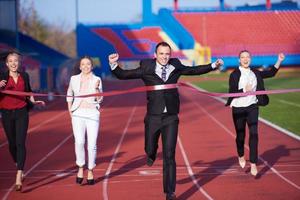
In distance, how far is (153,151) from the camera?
7.98 m

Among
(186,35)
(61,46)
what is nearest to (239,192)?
(186,35)

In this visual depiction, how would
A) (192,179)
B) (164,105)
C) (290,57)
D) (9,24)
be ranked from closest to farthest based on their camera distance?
(164,105) < (192,179) < (290,57) < (9,24)

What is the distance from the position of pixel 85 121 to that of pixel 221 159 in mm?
3715

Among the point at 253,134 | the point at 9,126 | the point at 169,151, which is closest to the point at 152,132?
the point at 169,151

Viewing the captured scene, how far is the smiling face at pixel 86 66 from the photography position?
9.00 meters

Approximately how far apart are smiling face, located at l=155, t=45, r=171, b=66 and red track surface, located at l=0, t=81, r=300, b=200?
1984 mm

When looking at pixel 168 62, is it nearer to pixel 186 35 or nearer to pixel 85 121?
pixel 85 121

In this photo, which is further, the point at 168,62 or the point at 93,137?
the point at 93,137

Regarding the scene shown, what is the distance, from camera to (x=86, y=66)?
9.00 meters

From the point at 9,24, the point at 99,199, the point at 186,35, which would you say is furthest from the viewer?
the point at 9,24

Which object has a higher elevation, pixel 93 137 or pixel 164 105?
pixel 164 105

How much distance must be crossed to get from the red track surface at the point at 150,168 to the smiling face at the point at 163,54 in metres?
1.98

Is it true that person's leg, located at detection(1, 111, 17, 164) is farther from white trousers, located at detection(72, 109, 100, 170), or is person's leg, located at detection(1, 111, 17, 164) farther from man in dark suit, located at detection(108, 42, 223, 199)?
man in dark suit, located at detection(108, 42, 223, 199)

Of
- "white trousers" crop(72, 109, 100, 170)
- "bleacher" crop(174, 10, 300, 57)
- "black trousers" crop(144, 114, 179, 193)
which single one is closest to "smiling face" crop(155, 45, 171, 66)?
"black trousers" crop(144, 114, 179, 193)
